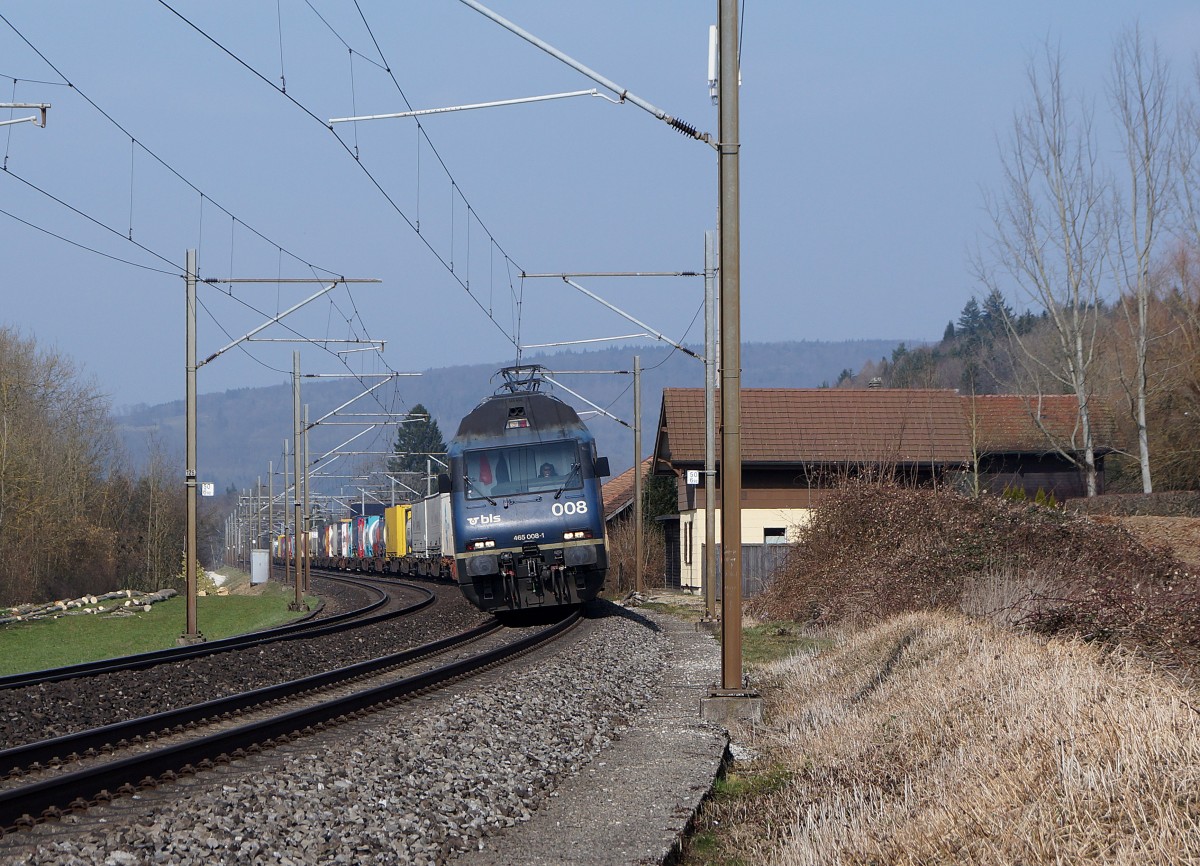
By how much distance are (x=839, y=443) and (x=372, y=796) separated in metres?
36.8

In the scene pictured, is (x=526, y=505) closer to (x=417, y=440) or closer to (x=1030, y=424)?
(x=1030, y=424)

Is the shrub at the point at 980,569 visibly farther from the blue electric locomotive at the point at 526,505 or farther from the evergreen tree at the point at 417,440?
the evergreen tree at the point at 417,440

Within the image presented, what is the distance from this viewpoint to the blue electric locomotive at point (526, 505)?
22.4m

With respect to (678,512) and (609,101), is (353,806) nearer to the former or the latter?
(609,101)

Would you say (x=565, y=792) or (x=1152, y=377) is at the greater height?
(x=1152, y=377)

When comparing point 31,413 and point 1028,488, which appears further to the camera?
point 31,413

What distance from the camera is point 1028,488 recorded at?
4481cm

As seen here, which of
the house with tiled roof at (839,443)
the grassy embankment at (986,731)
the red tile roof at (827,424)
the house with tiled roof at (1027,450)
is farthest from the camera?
the house with tiled roof at (1027,450)

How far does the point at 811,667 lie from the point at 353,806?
8.84 meters

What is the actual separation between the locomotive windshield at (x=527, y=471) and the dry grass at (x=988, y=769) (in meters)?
11.4

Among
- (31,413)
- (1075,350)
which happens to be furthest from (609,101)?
(31,413)

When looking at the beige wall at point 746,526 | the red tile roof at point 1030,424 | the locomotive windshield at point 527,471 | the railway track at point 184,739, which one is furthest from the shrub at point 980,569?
the red tile roof at point 1030,424

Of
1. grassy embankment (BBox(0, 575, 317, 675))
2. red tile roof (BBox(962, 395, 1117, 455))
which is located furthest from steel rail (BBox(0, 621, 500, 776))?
red tile roof (BBox(962, 395, 1117, 455))

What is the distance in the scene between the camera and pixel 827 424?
43.8m
